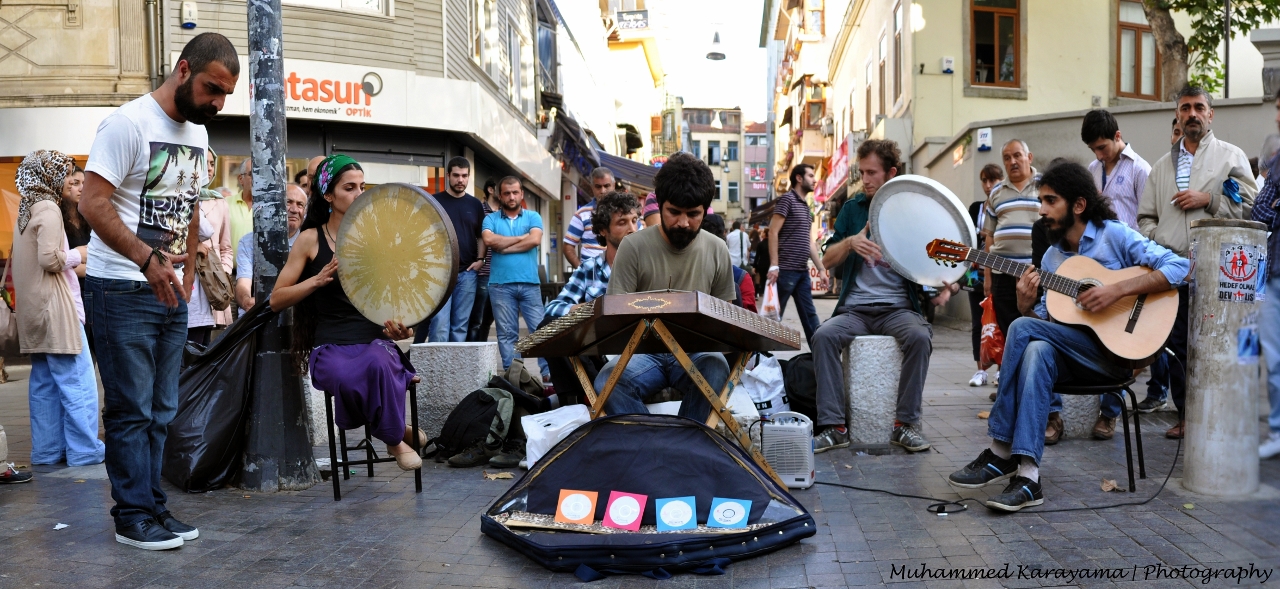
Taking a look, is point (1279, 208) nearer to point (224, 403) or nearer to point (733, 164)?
point (224, 403)

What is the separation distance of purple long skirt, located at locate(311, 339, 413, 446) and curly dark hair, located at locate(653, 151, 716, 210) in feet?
5.01

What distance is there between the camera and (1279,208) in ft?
14.7

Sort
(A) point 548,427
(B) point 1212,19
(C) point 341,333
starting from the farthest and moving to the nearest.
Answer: (B) point 1212,19 → (A) point 548,427 → (C) point 341,333

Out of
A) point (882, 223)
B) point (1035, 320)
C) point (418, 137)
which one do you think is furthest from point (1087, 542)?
point (418, 137)

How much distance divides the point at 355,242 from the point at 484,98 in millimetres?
12019

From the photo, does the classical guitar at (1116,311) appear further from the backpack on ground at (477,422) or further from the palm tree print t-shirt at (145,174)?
the palm tree print t-shirt at (145,174)

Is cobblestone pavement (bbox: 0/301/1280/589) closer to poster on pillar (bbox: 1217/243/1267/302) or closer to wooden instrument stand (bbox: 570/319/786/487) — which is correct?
wooden instrument stand (bbox: 570/319/786/487)

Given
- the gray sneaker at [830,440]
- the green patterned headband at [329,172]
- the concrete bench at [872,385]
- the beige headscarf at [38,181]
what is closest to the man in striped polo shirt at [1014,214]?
the concrete bench at [872,385]

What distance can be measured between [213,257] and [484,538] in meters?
3.29

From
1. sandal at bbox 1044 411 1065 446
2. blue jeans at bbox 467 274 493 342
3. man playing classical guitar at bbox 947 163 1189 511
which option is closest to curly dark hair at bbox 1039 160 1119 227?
man playing classical guitar at bbox 947 163 1189 511

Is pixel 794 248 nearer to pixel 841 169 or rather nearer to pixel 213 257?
pixel 213 257

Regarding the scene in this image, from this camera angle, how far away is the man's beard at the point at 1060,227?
4680 millimetres

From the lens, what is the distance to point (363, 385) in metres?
4.46

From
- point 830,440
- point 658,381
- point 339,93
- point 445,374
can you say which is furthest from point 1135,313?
point 339,93
